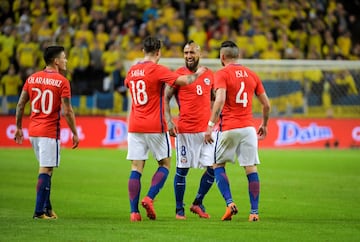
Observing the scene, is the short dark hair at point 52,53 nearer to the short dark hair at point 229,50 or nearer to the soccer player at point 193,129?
the soccer player at point 193,129

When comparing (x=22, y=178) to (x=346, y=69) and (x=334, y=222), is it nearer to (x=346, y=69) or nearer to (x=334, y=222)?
(x=334, y=222)

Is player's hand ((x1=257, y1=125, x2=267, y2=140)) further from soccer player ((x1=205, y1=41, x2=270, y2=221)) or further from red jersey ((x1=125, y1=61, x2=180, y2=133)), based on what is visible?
red jersey ((x1=125, y1=61, x2=180, y2=133))

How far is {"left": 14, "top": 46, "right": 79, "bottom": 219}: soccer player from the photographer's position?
11.1m

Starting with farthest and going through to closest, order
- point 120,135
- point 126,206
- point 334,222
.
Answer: point 120,135, point 126,206, point 334,222

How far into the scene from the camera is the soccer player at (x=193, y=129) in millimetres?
11625

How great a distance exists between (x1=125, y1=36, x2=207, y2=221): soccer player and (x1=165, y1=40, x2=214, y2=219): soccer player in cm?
47

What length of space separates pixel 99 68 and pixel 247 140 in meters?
17.9

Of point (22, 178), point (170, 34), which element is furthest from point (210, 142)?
point (170, 34)

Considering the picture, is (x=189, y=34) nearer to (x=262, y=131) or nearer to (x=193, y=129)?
(x=193, y=129)

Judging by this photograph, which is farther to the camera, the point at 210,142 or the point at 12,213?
the point at 12,213

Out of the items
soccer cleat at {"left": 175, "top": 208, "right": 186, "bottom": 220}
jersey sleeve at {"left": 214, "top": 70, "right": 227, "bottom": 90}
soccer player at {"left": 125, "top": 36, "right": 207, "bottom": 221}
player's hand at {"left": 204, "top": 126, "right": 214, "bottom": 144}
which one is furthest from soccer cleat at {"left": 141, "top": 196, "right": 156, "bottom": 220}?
jersey sleeve at {"left": 214, "top": 70, "right": 227, "bottom": 90}

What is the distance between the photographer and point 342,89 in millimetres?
28422

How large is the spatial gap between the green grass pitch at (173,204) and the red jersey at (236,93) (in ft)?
4.24

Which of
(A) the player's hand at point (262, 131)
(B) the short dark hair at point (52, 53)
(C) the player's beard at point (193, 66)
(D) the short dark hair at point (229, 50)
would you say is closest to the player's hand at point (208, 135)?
(A) the player's hand at point (262, 131)
